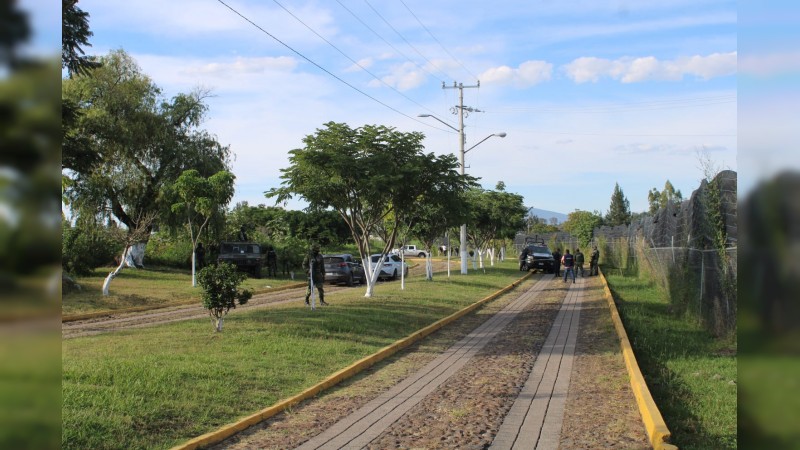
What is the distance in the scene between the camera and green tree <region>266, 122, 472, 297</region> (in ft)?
66.1

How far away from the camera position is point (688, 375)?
31.8ft

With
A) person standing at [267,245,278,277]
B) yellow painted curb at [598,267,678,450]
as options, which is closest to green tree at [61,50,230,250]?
person standing at [267,245,278,277]

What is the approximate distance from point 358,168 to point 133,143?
15.1 m

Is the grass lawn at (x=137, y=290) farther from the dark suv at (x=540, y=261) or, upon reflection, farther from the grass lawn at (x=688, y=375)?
the dark suv at (x=540, y=261)

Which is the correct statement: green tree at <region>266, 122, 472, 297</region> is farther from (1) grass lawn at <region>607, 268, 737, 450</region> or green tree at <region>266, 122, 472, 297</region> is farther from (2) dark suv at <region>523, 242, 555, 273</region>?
(2) dark suv at <region>523, 242, 555, 273</region>

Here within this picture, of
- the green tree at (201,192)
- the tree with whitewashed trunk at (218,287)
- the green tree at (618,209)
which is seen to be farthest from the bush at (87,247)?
the green tree at (618,209)

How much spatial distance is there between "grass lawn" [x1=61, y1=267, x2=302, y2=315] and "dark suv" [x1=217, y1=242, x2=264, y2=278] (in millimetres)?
793

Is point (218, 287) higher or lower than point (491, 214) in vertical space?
lower

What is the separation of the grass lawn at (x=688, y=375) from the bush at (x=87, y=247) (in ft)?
64.5

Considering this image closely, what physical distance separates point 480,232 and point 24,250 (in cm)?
4702

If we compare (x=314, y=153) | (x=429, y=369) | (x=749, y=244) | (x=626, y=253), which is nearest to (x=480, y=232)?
(x=626, y=253)

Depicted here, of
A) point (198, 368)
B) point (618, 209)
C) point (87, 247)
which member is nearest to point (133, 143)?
point (87, 247)

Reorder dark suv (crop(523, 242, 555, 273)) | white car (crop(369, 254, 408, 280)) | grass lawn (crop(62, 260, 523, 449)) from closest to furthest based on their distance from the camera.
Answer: grass lawn (crop(62, 260, 523, 449)) < white car (crop(369, 254, 408, 280)) < dark suv (crop(523, 242, 555, 273))

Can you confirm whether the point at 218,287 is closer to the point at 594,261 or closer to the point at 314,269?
the point at 314,269
